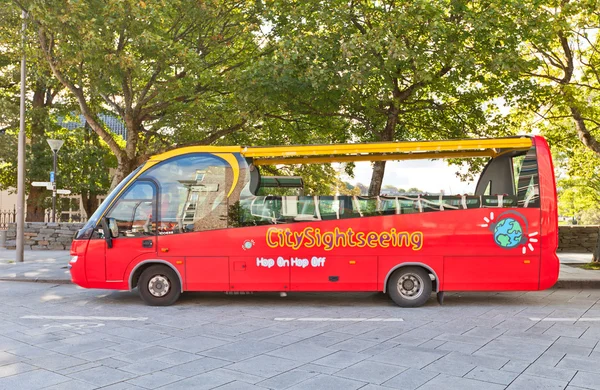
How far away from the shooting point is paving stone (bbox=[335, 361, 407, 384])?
5375 millimetres

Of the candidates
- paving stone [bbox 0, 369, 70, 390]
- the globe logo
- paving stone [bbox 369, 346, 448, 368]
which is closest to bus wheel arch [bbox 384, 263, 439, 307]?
the globe logo

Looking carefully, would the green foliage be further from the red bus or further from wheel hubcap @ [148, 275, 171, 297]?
wheel hubcap @ [148, 275, 171, 297]

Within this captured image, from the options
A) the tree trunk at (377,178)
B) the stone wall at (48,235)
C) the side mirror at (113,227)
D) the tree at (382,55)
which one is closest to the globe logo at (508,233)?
the tree trunk at (377,178)

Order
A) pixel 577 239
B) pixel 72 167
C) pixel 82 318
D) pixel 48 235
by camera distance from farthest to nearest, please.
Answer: pixel 72 167
pixel 48 235
pixel 577 239
pixel 82 318

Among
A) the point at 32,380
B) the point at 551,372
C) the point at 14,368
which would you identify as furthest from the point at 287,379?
the point at 14,368

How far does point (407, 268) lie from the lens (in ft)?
31.9

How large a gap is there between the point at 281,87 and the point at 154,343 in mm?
8528

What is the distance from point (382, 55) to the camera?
13711 mm

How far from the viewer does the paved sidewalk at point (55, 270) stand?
12.3 m

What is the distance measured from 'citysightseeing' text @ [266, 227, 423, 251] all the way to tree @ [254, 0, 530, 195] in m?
1.82

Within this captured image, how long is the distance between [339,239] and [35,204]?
20.4 metres

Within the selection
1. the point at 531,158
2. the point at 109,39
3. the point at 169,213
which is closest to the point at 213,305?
the point at 169,213

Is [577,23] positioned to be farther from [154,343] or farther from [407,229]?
[154,343]

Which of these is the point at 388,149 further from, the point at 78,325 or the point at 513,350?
the point at 78,325
